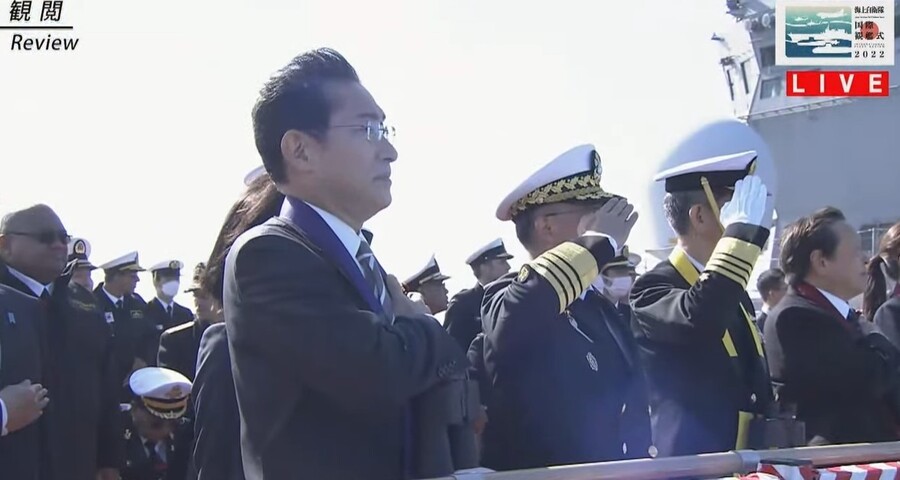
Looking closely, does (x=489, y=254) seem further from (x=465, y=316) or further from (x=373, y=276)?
(x=373, y=276)

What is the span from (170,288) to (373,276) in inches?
383

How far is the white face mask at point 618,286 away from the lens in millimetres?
8508

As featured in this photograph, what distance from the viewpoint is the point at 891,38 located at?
17.6 meters

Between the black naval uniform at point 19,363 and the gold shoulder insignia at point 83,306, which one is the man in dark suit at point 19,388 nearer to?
the black naval uniform at point 19,363

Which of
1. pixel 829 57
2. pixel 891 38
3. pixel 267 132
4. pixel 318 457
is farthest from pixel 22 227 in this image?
pixel 891 38

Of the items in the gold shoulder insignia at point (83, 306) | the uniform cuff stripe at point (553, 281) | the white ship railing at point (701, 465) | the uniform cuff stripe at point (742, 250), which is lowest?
the white ship railing at point (701, 465)

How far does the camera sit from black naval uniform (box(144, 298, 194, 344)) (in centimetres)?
1065

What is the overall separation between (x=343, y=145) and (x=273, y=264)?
310 mm

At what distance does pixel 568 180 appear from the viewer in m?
3.15

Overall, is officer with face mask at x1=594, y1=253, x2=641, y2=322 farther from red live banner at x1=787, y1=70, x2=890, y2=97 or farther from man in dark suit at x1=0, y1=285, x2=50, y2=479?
red live banner at x1=787, y1=70, x2=890, y2=97

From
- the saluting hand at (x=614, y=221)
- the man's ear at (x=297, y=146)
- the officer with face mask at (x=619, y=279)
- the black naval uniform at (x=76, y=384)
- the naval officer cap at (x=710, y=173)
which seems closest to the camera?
the man's ear at (x=297, y=146)

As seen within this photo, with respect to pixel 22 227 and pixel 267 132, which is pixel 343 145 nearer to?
pixel 267 132

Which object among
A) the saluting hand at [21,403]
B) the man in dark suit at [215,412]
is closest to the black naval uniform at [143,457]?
the saluting hand at [21,403]

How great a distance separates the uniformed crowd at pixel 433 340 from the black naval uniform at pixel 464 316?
1.75 metres
